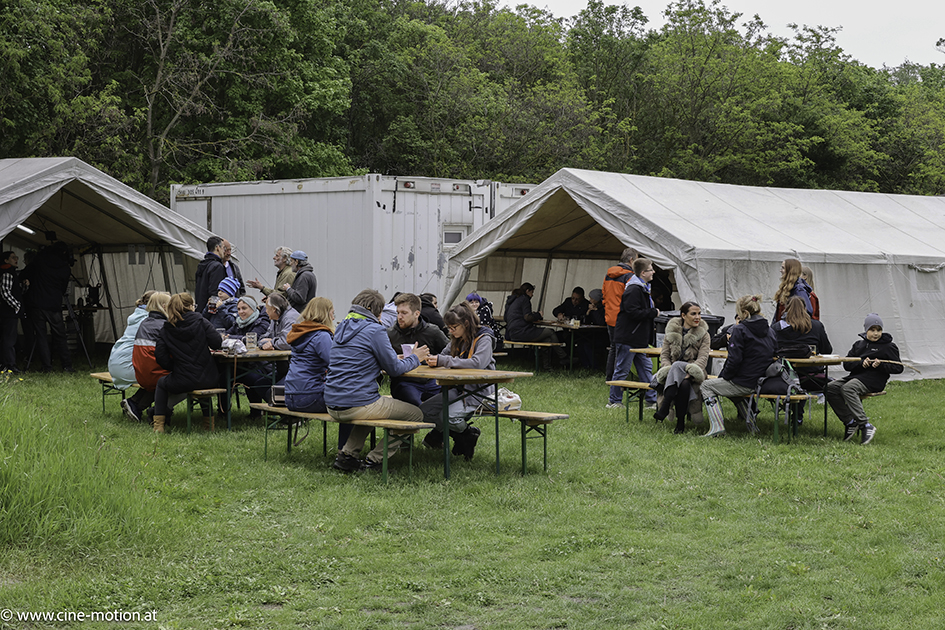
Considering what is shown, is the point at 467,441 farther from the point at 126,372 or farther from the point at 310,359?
the point at 126,372

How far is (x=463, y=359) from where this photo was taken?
714 cm

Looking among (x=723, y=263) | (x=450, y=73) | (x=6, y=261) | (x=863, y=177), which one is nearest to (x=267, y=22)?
(x=450, y=73)

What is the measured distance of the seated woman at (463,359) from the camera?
703cm

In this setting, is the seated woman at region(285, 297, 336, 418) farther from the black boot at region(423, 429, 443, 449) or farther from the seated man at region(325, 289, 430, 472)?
the black boot at region(423, 429, 443, 449)

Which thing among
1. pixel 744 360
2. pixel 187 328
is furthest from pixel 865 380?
pixel 187 328

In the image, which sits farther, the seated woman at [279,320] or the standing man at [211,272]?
the standing man at [211,272]

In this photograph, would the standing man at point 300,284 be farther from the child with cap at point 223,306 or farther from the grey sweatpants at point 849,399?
the grey sweatpants at point 849,399

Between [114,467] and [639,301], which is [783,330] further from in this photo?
[114,467]

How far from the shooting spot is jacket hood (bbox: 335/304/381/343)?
6754 mm

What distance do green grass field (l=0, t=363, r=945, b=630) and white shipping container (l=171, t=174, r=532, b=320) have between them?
5.22m

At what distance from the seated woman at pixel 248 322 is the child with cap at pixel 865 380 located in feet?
18.1

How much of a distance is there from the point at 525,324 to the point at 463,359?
6.73 metres

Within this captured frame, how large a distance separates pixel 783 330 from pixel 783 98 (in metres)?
24.9

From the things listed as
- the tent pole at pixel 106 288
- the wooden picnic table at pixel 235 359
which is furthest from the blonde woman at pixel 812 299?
the tent pole at pixel 106 288
